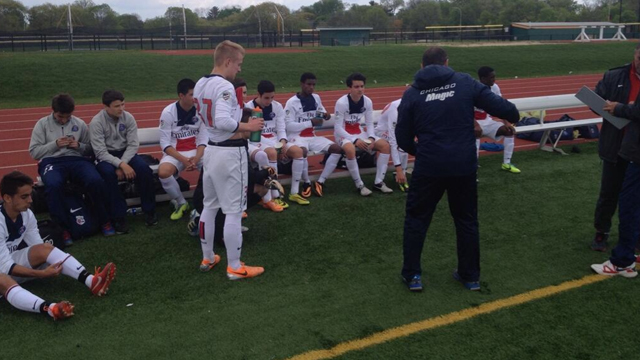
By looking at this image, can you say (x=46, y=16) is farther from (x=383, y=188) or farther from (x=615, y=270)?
(x=615, y=270)

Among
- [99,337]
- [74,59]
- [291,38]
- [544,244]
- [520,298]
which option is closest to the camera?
[99,337]

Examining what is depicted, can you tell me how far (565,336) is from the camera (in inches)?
144

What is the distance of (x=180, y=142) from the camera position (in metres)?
6.64

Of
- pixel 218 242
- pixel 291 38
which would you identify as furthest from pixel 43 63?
pixel 218 242

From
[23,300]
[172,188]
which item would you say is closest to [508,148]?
[172,188]

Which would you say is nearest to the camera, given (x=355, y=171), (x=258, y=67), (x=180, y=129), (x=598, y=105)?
(x=598, y=105)

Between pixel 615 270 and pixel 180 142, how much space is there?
469 centimetres

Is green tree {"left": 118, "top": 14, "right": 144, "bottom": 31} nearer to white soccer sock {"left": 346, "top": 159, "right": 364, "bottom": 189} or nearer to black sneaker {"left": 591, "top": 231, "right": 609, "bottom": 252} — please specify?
white soccer sock {"left": 346, "top": 159, "right": 364, "bottom": 189}

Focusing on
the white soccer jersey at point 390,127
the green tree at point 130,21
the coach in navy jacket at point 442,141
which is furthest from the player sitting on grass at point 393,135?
the green tree at point 130,21

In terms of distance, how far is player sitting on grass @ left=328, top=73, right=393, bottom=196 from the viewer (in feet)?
23.8

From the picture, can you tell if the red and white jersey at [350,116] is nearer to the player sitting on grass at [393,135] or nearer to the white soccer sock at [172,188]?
the player sitting on grass at [393,135]

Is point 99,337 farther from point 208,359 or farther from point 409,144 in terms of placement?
point 409,144

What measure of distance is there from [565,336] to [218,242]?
3.23m

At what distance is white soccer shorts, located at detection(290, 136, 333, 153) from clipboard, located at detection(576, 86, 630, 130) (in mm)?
3517
